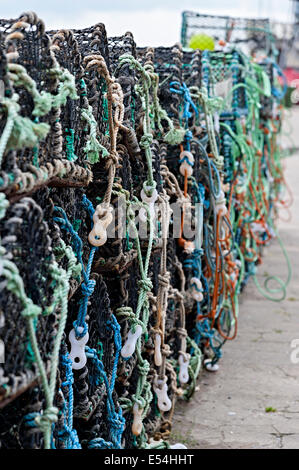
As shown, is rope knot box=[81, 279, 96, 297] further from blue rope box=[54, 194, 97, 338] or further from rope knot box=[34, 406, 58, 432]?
rope knot box=[34, 406, 58, 432]

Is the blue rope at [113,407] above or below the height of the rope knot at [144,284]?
below

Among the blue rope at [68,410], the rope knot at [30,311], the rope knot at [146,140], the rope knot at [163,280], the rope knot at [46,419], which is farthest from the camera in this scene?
the rope knot at [163,280]

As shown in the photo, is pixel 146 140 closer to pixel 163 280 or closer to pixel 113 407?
pixel 163 280

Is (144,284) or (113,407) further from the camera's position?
(144,284)

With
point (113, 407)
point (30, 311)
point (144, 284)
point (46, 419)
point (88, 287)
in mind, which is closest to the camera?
point (30, 311)

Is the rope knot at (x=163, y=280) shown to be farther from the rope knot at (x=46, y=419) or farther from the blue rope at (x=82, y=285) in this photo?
the rope knot at (x=46, y=419)

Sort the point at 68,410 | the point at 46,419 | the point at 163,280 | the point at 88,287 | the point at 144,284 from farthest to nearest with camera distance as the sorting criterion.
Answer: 1. the point at 163,280
2. the point at 144,284
3. the point at 88,287
4. the point at 68,410
5. the point at 46,419

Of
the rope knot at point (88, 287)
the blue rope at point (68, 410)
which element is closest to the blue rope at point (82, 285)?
the rope knot at point (88, 287)

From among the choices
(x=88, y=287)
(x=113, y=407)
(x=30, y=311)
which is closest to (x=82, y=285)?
(x=88, y=287)

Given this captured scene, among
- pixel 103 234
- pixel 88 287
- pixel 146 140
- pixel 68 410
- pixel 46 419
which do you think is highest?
pixel 146 140

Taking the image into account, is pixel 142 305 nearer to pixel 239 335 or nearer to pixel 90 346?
pixel 90 346

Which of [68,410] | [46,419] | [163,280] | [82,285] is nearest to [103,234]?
Answer: [82,285]

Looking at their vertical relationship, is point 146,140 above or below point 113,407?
above

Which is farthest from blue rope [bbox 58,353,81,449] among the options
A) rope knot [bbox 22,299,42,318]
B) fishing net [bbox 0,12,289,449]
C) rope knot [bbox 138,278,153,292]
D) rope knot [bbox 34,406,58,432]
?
rope knot [bbox 138,278,153,292]
